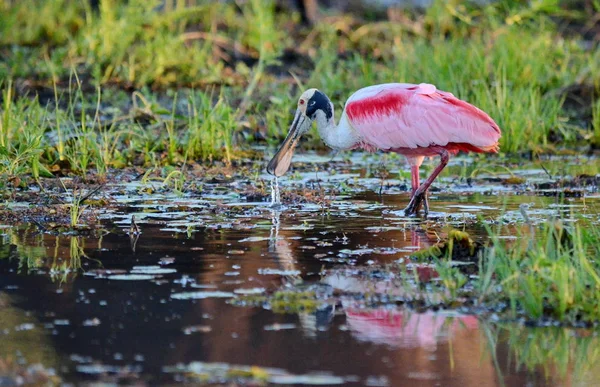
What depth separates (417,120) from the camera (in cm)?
845

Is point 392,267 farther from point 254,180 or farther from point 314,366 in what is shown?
point 254,180

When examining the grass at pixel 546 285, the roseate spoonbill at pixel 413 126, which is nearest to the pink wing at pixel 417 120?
the roseate spoonbill at pixel 413 126

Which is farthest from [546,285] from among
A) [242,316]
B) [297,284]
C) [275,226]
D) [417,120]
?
[417,120]

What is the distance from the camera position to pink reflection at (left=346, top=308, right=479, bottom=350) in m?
4.99

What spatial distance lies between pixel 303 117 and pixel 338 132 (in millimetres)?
415

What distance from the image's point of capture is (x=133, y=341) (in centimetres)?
492

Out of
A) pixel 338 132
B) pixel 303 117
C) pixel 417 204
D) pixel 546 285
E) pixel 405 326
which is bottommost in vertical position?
pixel 405 326

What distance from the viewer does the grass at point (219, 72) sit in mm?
10164

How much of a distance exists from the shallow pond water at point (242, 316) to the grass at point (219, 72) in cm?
180

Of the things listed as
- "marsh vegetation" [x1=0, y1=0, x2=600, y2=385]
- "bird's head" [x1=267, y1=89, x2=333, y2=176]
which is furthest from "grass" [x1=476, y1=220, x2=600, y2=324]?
"bird's head" [x1=267, y1=89, x2=333, y2=176]

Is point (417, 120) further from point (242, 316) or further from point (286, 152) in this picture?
point (242, 316)

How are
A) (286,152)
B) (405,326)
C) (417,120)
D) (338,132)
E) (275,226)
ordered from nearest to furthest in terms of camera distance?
(405,326) < (275,226) < (417,120) < (338,132) < (286,152)

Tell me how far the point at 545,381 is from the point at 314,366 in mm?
835

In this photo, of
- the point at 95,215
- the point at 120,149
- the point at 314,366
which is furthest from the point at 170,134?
the point at 314,366
